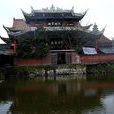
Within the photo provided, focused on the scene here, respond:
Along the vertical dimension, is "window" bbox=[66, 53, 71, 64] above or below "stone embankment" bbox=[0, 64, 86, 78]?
above

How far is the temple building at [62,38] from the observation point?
28281 millimetres

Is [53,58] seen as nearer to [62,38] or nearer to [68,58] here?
[68,58]

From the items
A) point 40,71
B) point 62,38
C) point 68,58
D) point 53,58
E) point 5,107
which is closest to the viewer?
point 5,107

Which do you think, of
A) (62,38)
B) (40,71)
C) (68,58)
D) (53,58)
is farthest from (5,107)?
(62,38)

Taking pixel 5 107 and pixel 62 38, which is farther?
pixel 62 38

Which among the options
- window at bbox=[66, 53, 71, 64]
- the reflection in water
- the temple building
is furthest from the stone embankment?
the reflection in water

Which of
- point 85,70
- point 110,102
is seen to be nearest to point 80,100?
point 110,102

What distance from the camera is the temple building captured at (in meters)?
28.3

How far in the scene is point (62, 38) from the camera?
96.0 feet

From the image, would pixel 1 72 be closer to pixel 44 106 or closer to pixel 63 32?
pixel 63 32

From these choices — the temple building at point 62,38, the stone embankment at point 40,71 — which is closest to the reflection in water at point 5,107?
the stone embankment at point 40,71

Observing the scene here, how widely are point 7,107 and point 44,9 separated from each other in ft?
76.5

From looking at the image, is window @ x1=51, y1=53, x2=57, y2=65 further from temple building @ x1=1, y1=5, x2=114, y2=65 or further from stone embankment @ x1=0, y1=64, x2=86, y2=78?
stone embankment @ x1=0, y1=64, x2=86, y2=78

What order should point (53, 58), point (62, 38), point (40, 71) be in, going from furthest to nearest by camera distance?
point (62, 38) → point (53, 58) → point (40, 71)
